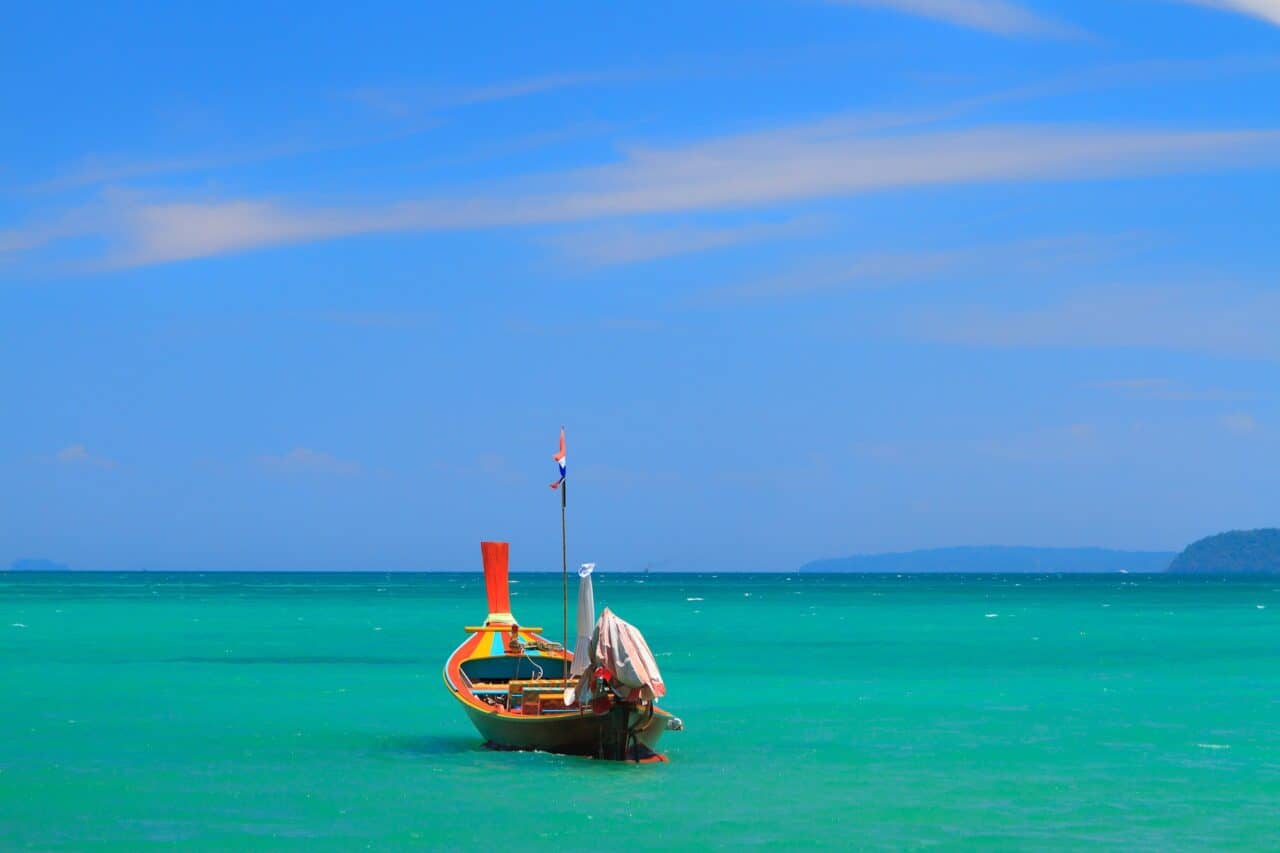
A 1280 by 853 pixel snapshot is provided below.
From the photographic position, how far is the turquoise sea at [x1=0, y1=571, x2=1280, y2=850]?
2928 cm

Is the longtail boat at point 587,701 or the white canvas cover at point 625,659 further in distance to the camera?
the longtail boat at point 587,701

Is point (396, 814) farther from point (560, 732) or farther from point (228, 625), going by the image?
point (228, 625)

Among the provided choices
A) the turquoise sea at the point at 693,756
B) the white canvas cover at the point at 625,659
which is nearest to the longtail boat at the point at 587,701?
the white canvas cover at the point at 625,659

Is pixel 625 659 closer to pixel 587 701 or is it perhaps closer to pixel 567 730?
pixel 587 701

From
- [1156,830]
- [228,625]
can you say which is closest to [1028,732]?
[1156,830]

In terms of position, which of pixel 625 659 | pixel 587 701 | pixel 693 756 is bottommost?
pixel 693 756

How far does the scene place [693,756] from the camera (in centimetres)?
3800

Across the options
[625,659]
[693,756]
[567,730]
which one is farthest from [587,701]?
[693,756]

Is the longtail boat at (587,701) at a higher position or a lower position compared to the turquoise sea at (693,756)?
higher

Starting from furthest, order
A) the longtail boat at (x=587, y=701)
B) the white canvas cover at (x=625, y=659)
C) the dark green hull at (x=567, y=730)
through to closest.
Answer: the dark green hull at (x=567, y=730) < the longtail boat at (x=587, y=701) < the white canvas cover at (x=625, y=659)

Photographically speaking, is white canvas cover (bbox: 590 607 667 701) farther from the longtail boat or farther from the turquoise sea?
the turquoise sea

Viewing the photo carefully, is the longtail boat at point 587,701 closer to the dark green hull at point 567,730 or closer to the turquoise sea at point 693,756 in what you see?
the dark green hull at point 567,730

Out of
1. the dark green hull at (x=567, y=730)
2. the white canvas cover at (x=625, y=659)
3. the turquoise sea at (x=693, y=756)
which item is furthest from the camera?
the dark green hull at (x=567, y=730)

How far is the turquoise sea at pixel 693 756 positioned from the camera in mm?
29281
